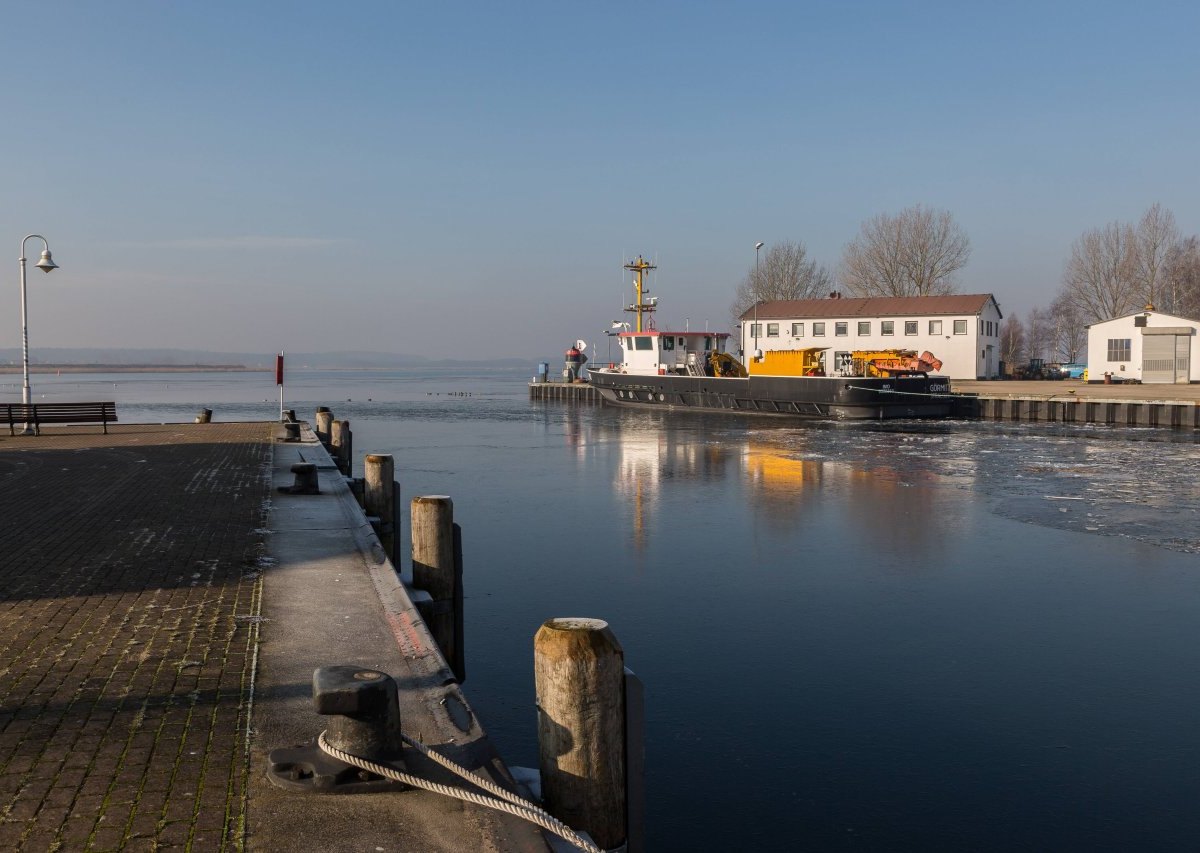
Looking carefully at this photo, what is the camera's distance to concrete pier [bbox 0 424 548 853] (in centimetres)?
393

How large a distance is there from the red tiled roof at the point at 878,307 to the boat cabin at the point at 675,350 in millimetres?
14980

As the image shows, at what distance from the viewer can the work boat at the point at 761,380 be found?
40250 mm

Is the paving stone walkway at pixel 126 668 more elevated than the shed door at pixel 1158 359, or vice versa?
the shed door at pixel 1158 359

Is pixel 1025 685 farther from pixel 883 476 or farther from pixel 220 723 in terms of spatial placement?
pixel 883 476

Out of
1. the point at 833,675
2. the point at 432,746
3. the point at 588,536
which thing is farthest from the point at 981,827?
the point at 588,536

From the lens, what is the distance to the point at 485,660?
28.3 feet

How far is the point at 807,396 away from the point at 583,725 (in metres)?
39.0

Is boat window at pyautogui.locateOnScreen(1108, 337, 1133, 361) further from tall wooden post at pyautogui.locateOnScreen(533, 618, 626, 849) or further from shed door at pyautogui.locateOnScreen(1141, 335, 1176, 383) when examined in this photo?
tall wooden post at pyautogui.locateOnScreen(533, 618, 626, 849)

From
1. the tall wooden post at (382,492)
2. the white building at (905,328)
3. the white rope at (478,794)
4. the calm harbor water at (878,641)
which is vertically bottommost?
the calm harbor water at (878,641)

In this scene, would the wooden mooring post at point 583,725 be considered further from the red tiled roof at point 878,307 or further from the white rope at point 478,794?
the red tiled roof at point 878,307

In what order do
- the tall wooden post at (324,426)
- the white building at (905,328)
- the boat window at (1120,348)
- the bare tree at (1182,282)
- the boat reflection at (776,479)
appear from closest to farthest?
1. the boat reflection at (776,479)
2. the tall wooden post at (324,426)
3. the boat window at (1120,348)
4. the white building at (905,328)
5. the bare tree at (1182,282)

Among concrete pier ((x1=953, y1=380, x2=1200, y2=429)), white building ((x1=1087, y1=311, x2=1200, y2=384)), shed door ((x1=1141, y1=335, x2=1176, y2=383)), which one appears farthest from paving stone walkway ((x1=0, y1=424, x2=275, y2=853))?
shed door ((x1=1141, y1=335, x2=1176, y2=383))

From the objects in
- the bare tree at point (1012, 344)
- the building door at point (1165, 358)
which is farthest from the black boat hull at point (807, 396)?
the bare tree at point (1012, 344)

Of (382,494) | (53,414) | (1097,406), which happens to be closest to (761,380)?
(1097,406)
